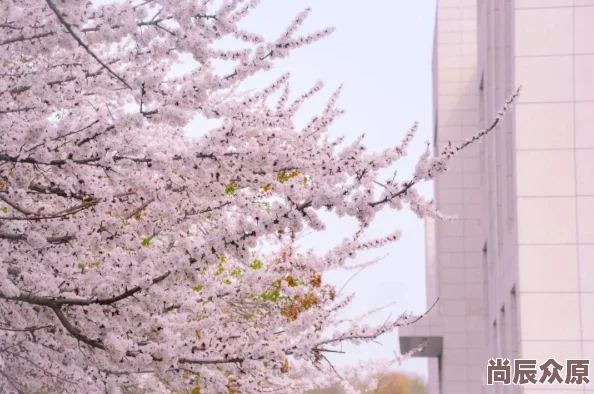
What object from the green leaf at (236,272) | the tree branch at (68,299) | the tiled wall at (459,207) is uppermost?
the tiled wall at (459,207)

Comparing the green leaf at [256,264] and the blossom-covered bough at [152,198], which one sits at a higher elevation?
the green leaf at [256,264]

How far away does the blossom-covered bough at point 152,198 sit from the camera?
18.9ft

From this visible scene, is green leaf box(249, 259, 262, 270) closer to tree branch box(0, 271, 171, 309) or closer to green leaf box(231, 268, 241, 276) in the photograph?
green leaf box(231, 268, 241, 276)

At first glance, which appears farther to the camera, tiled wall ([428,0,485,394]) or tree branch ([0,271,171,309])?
tiled wall ([428,0,485,394])

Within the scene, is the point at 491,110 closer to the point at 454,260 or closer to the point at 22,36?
the point at 454,260

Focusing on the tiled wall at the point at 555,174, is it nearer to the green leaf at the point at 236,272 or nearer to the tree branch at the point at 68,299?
the green leaf at the point at 236,272

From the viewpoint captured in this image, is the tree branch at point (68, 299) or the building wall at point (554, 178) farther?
the building wall at point (554, 178)

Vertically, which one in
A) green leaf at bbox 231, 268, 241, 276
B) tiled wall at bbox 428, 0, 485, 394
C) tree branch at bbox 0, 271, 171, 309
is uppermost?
tiled wall at bbox 428, 0, 485, 394

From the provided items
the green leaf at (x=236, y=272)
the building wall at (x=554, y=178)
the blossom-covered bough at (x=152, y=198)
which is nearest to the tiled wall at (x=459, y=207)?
the building wall at (x=554, y=178)

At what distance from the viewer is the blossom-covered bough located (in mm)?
5762

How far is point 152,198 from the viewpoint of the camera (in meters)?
6.80

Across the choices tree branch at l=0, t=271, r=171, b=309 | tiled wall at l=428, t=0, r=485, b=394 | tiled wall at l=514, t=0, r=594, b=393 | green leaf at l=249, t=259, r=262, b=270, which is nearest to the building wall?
tiled wall at l=514, t=0, r=594, b=393

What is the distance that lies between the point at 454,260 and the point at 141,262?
27012 millimetres

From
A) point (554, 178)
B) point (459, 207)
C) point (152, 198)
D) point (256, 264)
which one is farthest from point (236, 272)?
point (459, 207)
